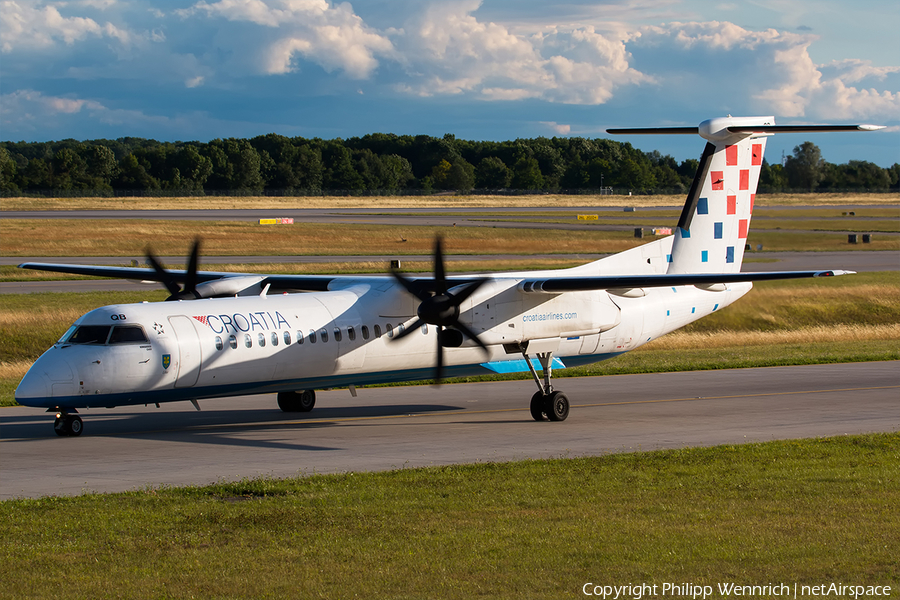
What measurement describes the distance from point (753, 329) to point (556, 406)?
2491 cm

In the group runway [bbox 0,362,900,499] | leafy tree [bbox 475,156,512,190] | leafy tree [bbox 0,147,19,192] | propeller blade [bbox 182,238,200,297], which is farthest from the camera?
leafy tree [bbox 475,156,512,190]

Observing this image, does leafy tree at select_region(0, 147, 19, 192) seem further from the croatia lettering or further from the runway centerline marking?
the croatia lettering

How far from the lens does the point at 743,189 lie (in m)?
27.8

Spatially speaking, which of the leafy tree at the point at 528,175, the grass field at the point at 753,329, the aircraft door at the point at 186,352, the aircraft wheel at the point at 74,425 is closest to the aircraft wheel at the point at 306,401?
the aircraft door at the point at 186,352

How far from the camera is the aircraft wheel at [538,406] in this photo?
74.9 feet

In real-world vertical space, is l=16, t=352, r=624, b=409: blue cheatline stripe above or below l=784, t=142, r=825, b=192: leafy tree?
below

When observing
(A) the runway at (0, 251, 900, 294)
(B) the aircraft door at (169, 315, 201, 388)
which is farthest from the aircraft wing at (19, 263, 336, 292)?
(A) the runway at (0, 251, 900, 294)

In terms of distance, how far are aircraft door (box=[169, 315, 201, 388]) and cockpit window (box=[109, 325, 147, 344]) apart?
2.16ft

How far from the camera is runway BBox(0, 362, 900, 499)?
57.1ft

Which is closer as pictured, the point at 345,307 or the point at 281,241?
the point at 345,307

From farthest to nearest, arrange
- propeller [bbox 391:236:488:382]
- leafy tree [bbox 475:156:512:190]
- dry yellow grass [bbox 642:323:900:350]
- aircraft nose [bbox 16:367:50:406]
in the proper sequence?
1. leafy tree [bbox 475:156:512:190]
2. dry yellow grass [bbox 642:323:900:350]
3. propeller [bbox 391:236:488:382]
4. aircraft nose [bbox 16:367:50:406]

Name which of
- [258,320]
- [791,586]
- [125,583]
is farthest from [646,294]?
[125,583]

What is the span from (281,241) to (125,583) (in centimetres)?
7309

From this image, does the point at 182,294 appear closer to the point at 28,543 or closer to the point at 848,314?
the point at 28,543
